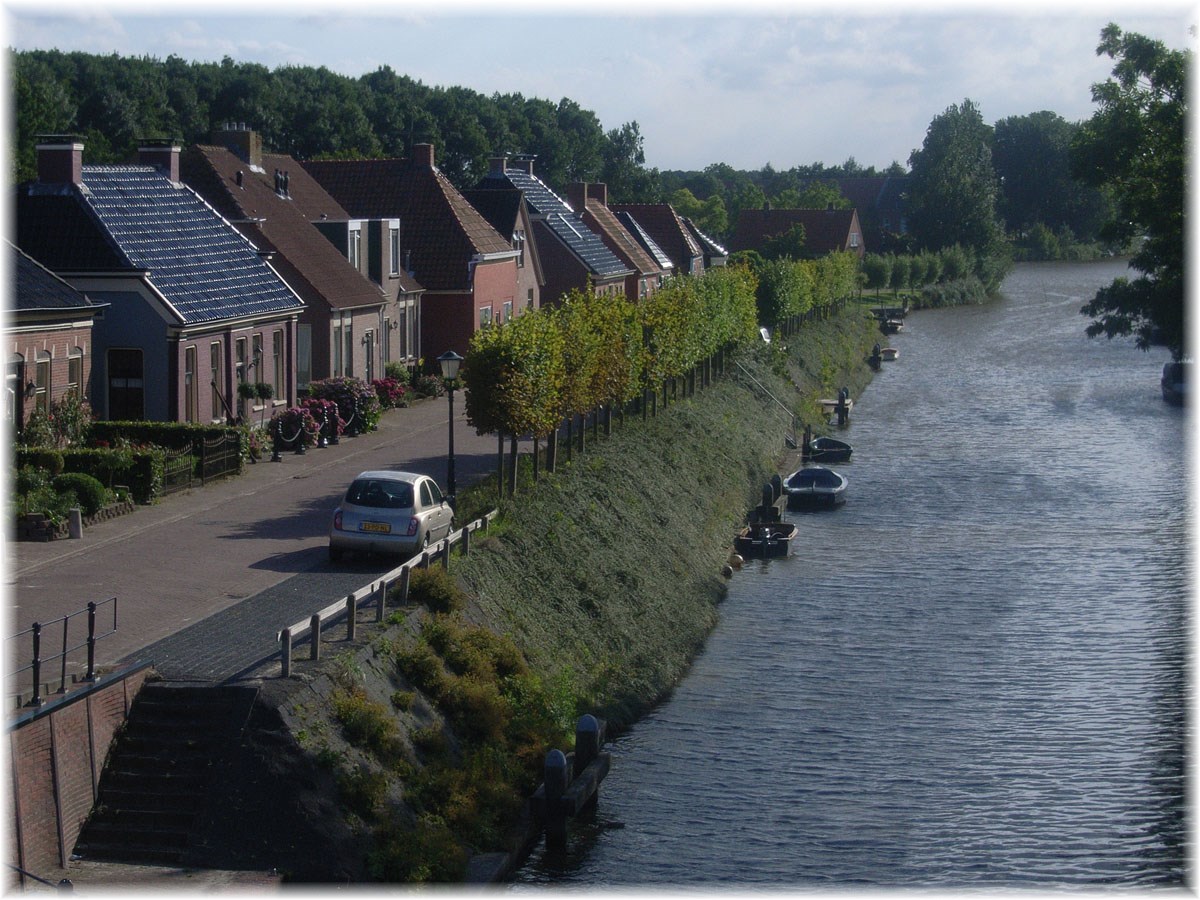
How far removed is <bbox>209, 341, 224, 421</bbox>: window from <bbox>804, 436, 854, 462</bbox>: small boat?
76.1ft

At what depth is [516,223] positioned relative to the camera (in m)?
58.1

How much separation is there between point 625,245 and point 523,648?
52603mm

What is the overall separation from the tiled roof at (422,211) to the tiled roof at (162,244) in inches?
554

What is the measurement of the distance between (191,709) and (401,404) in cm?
2901

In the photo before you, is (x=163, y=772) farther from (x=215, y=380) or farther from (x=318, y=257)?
(x=318, y=257)

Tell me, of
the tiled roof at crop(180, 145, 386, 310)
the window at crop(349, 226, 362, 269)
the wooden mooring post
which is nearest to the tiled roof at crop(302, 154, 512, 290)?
→ the window at crop(349, 226, 362, 269)

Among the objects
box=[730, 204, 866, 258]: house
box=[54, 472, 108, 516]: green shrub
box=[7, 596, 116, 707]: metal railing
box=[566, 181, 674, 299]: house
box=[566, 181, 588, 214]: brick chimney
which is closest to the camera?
box=[7, 596, 116, 707]: metal railing

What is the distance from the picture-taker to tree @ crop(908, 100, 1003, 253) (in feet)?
438

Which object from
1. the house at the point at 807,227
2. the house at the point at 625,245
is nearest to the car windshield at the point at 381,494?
the house at the point at 625,245

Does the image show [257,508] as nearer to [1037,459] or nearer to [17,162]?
[1037,459]

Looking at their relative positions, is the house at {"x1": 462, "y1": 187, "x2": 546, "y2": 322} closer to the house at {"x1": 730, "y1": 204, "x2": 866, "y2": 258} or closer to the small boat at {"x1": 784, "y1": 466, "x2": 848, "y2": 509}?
the small boat at {"x1": 784, "y1": 466, "x2": 848, "y2": 509}

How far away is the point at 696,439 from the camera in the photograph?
43.6 meters

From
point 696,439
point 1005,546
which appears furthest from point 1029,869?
point 696,439

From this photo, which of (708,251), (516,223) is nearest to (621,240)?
(516,223)
